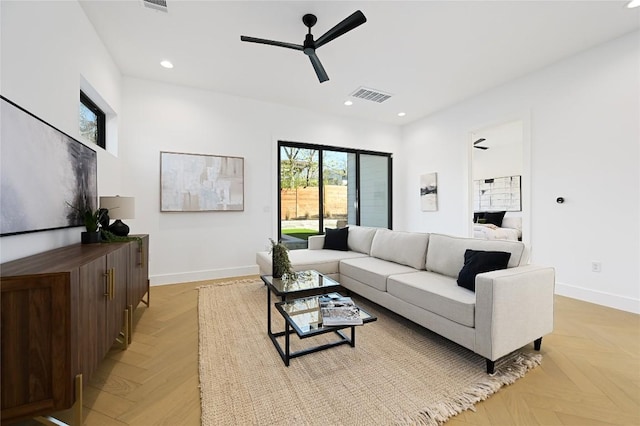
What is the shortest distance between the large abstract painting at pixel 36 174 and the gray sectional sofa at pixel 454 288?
77.7 inches

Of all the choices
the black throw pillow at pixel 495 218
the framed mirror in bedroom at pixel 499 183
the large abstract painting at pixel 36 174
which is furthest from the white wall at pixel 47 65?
the black throw pillow at pixel 495 218

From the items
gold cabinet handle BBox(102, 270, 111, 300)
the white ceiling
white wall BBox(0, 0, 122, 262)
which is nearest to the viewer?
white wall BBox(0, 0, 122, 262)

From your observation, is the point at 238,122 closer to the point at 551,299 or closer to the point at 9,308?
the point at 9,308

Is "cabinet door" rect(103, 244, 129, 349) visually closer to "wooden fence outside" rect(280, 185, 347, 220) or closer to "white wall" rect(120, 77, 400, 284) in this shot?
"white wall" rect(120, 77, 400, 284)

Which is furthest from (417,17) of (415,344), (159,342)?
(159,342)

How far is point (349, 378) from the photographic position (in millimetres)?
1713

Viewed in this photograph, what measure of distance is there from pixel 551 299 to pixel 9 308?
3.21m

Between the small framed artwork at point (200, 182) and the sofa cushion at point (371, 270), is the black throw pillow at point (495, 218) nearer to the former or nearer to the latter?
the sofa cushion at point (371, 270)

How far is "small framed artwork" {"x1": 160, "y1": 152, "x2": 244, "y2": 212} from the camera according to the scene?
153 inches

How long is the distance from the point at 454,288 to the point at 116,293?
100 inches

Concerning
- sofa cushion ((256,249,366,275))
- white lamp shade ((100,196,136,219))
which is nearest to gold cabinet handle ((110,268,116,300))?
white lamp shade ((100,196,136,219))

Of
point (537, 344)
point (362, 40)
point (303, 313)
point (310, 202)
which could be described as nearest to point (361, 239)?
point (310, 202)

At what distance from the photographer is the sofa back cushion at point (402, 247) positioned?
9.52 feet

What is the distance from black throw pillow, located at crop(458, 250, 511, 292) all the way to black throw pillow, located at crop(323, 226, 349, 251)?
6.54 feet
